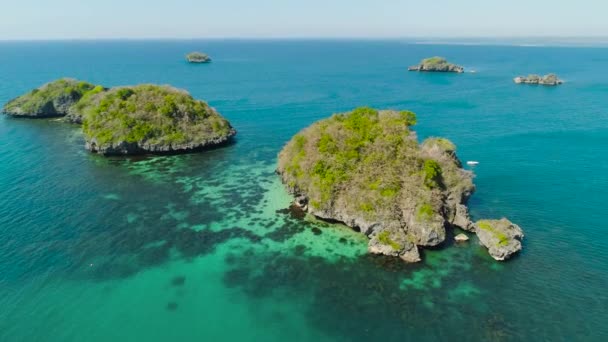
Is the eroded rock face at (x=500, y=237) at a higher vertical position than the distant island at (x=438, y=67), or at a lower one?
lower

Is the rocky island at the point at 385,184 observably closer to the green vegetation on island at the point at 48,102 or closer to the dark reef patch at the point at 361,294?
the dark reef patch at the point at 361,294

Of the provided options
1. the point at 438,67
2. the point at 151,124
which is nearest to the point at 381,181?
the point at 151,124

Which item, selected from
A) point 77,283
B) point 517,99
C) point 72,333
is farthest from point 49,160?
point 517,99

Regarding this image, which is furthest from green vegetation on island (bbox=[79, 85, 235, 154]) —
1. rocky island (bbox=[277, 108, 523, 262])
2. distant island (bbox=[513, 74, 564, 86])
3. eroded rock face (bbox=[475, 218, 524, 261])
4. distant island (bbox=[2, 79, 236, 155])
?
distant island (bbox=[513, 74, 564, 86])

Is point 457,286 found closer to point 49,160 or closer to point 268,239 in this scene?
point 268,239

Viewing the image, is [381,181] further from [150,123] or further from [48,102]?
[48,102]

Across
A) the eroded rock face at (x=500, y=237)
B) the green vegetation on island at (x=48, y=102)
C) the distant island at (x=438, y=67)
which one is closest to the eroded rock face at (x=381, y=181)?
the eroded rock face at (x=500, y=237)

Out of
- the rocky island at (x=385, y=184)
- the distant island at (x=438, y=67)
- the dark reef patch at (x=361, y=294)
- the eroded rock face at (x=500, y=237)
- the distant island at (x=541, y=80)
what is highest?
the distant island at (x=438, y=67)
